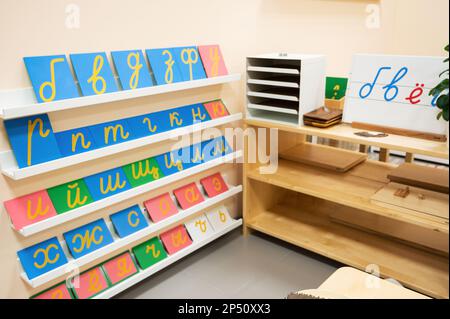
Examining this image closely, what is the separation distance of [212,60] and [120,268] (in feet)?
3.86

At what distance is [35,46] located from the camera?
1.51 metres

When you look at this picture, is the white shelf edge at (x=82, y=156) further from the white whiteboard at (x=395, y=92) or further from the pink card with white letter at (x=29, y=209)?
the white whiteboard at (x=395, y=92)

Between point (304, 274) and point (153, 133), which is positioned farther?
point (304, 274)

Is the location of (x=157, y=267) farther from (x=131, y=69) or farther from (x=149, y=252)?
(x=131, y=69)

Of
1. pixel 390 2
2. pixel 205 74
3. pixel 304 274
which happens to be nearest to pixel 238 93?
pixel 205 74

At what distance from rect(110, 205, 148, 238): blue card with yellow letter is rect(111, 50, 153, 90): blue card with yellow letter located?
23.9 inches

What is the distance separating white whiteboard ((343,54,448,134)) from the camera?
159cm

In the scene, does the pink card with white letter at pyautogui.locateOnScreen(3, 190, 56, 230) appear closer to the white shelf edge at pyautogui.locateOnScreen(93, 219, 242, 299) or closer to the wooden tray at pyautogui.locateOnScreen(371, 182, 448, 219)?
the white shelf edge at pyautogui.locateOnScreen(93, 219, 242, 299)

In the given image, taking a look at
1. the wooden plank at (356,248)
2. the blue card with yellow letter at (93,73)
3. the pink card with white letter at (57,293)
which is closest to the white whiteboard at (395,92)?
the wooden plank at (356,248)

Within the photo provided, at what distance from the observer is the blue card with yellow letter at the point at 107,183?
68.9 inches

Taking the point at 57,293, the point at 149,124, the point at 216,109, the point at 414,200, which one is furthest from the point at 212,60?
the point at 57,293

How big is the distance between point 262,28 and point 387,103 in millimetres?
1022

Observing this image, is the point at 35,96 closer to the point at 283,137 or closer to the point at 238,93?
the point at 238,93

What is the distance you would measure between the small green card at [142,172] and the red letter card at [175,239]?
345 millimetres
